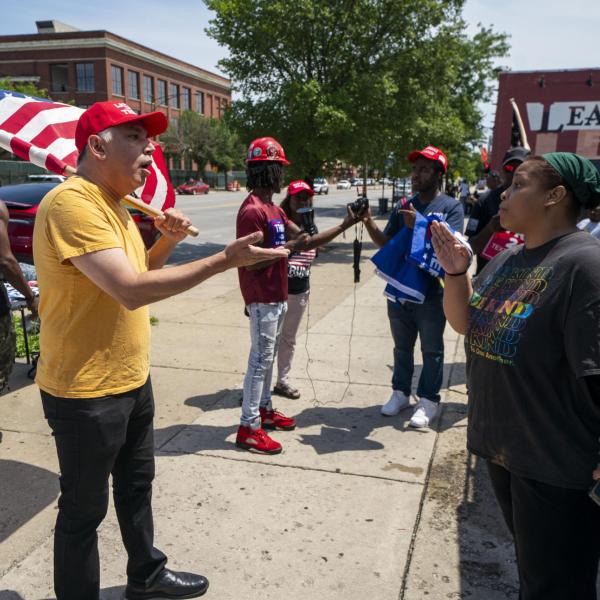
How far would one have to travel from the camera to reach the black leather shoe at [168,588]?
2.52m

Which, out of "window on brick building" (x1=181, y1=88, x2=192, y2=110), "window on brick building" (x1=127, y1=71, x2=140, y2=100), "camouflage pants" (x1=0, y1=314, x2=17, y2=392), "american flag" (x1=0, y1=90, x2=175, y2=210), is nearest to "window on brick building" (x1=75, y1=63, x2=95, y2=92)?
"window on brick building" (x1=127, y1=71, x2=140, y2=100)

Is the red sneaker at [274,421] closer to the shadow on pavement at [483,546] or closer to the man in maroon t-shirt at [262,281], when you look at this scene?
the man in maroon t-shirt at [262,281]

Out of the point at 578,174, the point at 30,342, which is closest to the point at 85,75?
the point at 30,342

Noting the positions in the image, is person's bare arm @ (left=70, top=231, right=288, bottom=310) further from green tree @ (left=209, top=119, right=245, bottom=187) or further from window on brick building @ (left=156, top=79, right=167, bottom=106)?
window on brick building @ (left=156, top=79, right=167, bottom=106)

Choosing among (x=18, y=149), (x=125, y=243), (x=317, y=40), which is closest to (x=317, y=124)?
(x=317, y=40)

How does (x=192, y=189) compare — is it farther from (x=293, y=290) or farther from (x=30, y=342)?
(x=293, y=290)

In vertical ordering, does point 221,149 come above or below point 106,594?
above

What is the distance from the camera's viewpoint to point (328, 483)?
11.6 ft

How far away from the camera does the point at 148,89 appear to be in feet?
205

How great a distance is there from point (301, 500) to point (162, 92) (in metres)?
67.8

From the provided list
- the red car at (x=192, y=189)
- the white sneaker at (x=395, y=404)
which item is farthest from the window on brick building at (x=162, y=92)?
the white sneaker at (x=395, y=404)

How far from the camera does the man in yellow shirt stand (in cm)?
196

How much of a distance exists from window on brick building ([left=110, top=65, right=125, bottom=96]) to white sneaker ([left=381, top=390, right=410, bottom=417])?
195ft

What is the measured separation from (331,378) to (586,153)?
25.6ft
